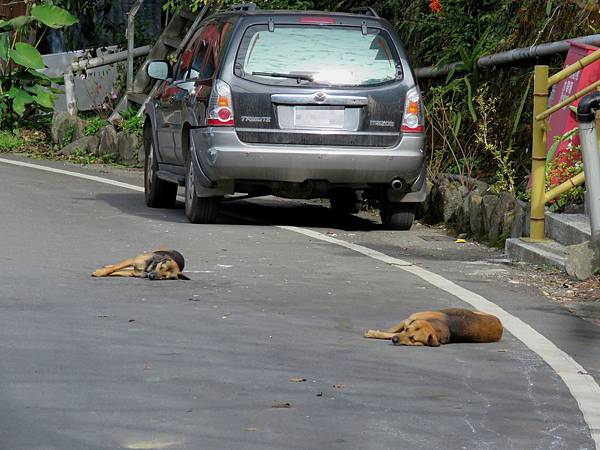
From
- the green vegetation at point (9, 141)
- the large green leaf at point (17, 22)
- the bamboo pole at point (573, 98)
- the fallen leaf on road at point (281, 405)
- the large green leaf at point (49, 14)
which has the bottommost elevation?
the fallen leaf on road at point (281, 405)

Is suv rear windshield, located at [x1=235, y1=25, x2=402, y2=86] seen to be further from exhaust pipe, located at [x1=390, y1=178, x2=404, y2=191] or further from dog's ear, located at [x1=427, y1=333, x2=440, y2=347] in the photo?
dog's ear, located at [x1=427, y1=333, x2=440, y2=347]

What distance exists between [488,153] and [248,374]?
8315 mm

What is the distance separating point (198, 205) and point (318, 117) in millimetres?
1315

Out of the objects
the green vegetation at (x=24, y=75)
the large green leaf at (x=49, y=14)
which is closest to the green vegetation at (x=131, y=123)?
the green vegetation at (x=24, y=75)

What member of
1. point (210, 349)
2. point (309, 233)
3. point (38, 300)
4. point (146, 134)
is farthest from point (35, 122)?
point (210, 349)

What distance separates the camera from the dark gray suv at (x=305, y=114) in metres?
11.9

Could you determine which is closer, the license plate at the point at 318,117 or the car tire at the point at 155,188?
the license plate at the point at 318,117

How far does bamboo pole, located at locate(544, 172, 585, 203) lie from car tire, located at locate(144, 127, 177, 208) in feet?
14.4

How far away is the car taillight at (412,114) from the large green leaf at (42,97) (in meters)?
9.89

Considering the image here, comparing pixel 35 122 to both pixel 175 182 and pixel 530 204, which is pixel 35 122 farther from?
pixel 530 204

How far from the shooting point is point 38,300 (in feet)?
26.9

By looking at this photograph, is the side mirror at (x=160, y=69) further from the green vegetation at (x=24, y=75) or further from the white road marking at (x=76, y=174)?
the green vegetation at (x=24, y=75)

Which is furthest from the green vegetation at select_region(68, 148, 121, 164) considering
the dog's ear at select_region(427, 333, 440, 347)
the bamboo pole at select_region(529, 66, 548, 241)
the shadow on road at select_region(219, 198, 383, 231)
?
the dog's ear at select_region(427, 333, 440, 347)

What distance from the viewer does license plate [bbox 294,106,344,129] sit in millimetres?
11867
